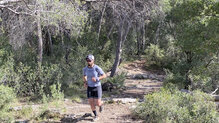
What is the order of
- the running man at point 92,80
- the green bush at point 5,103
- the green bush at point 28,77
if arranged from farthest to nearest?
the green bush at point 28,77 → the green bush at point 5,103 → the running man at point 92,80

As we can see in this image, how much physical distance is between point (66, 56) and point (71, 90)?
227cm

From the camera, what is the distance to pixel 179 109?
519 centimetres

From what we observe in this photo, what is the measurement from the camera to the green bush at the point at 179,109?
5008mm

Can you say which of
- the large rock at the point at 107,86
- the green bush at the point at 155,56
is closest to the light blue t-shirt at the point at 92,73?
the large rock at the point at 107,86

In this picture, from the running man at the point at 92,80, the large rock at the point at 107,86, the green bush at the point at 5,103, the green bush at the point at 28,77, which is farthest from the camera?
the large rock at the point at 107,86

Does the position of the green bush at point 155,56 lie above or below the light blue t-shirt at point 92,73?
below

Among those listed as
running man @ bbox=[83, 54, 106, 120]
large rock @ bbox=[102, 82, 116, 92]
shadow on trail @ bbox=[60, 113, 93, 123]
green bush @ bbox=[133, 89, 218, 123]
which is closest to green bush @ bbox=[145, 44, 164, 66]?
large rock @ bbox=[102, 82, 116, 92]

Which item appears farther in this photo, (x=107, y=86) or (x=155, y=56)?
(x=155, y=56)

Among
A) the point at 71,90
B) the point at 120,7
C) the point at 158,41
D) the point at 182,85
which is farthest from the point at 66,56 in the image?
the point at 158,41

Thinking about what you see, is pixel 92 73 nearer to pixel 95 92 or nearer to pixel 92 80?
pixel 92 80

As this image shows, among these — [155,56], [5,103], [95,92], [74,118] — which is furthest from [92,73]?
[155,56]

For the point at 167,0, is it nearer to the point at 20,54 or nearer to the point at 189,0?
the point at 189,0

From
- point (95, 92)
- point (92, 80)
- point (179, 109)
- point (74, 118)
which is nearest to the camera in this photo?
point (179, 109)

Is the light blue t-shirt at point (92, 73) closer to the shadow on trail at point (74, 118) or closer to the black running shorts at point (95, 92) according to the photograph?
the black running shorts at point (95, 92)
